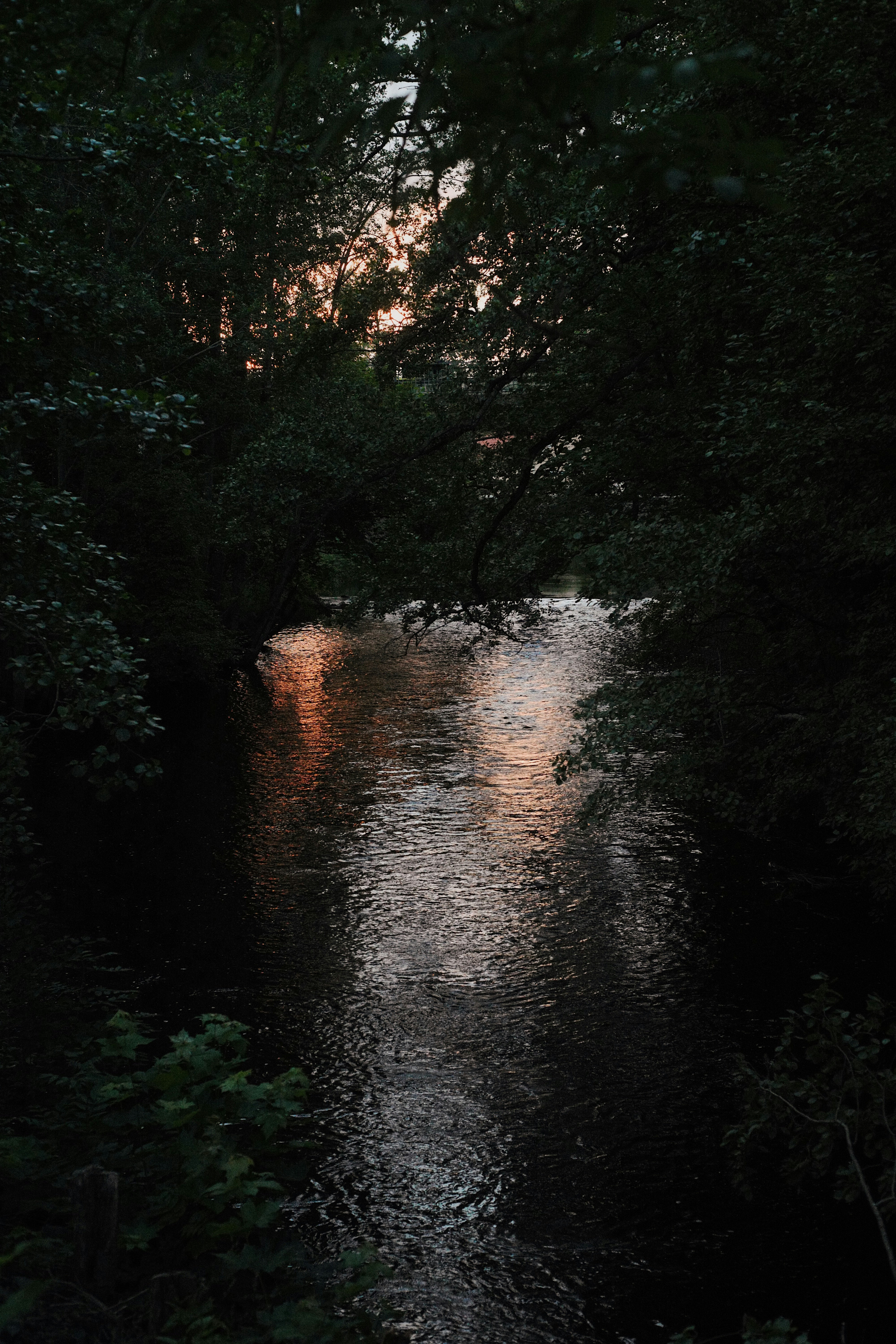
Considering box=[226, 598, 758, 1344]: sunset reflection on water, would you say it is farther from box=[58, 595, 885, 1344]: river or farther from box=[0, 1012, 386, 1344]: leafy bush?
box=[0, 1012, 386, 1344]: leafy bush

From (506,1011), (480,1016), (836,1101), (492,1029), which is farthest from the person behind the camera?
(506,1011)

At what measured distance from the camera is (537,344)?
14359 millimetres

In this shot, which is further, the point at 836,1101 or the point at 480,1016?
the point at 480,1016

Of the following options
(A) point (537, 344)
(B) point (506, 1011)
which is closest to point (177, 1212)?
(B) point (506, 1011)

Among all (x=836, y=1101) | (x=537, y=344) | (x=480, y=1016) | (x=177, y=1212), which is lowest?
(x=480, y=1016)

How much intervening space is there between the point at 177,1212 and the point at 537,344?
1119cm

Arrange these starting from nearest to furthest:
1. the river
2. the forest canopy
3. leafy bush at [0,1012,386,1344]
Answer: the forest canopy < leafy bush at [0,1012,386,1344] < the river

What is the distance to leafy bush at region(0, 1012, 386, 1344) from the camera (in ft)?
16.0

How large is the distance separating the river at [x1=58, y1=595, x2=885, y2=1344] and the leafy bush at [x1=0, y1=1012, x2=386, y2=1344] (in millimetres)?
1635

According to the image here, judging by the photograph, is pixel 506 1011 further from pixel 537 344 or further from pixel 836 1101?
pixel 537 344

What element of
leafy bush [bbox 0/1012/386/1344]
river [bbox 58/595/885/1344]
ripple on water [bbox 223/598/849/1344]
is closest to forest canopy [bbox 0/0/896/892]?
leafy bush [bbox 0/1012/386/1344]

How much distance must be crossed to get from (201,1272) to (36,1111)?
6.17 ft

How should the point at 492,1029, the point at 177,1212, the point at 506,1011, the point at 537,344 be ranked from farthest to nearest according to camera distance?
1. the point at 537,344
2. the point at 506,1011
3. the point at 492,1029
4. the point at 177,1212

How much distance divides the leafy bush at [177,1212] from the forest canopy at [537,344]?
1973 mm
